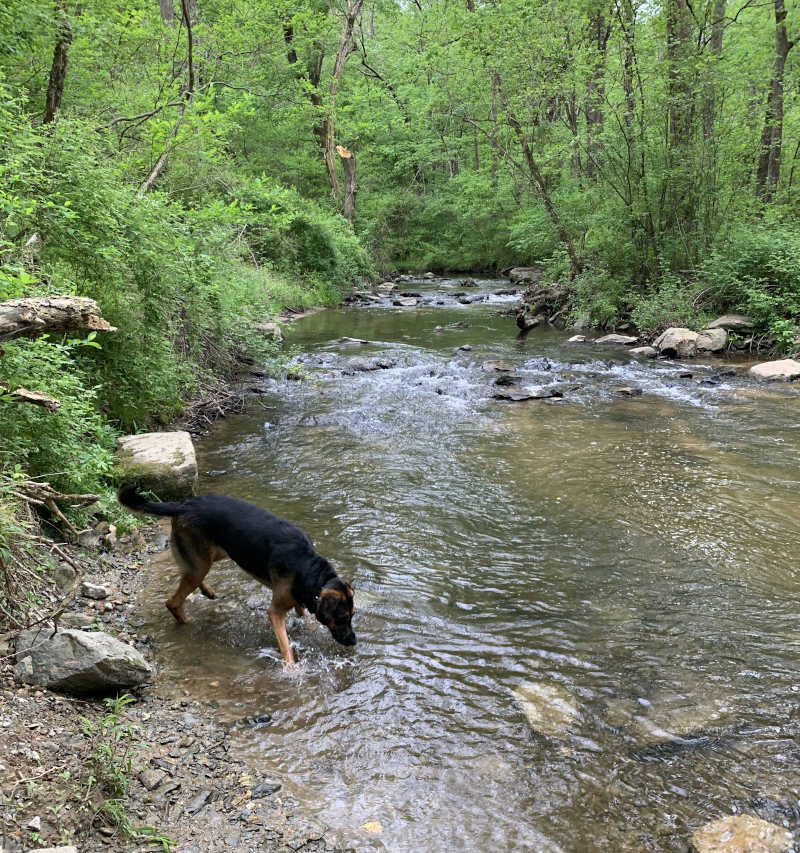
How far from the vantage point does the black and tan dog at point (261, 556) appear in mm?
4000

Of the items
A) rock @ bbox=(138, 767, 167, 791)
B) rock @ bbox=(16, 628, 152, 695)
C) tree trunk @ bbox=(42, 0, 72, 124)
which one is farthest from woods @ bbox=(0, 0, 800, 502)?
rock @ bbox=(138, 767, 167, 791)

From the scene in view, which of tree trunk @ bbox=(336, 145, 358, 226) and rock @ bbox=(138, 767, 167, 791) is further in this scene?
tree trunk @ bbox=(336, 145, 358, 226)

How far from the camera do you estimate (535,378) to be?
41.1 feet

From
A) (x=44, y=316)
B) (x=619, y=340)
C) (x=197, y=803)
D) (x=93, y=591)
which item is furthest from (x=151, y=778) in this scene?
(x=619, y=340)

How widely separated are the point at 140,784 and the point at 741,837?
2.72 metres

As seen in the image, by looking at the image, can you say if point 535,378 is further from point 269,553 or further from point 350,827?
point 350,827

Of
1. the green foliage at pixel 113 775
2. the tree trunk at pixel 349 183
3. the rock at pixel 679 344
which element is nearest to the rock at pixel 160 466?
the green foliage at pixel 113 775

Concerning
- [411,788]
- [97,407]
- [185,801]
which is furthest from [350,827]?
[97,407]

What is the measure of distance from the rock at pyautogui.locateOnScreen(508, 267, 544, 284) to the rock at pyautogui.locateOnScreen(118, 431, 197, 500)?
2440 cm

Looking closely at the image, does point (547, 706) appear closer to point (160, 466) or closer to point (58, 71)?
point (160, 466)

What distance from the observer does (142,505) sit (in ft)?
13.6

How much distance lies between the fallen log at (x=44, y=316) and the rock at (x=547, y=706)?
3507 mm

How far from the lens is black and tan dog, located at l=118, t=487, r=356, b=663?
400 centimetres

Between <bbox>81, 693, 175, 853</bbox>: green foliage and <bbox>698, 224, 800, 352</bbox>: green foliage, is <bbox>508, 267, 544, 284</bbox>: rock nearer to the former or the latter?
<bbox>698, 224, 800, 352</bbox>: green foliage
